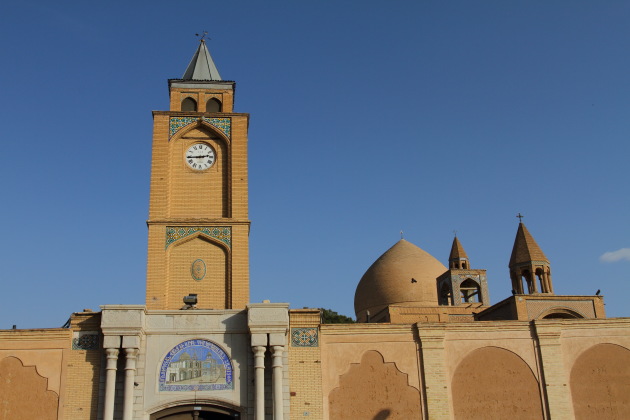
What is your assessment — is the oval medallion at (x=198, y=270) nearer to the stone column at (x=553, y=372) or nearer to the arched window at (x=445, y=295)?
the stone column at (x=553, y=372)

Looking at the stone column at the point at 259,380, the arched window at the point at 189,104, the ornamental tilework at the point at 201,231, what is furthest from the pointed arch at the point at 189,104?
the stone column at the point at 259,380

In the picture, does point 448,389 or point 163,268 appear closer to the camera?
point 448,389

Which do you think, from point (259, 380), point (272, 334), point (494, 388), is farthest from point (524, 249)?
point (259, 380)

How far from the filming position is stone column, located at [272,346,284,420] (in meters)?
17.4

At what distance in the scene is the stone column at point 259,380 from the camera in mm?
17281

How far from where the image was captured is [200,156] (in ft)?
75.0

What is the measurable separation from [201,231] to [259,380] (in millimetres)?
5881

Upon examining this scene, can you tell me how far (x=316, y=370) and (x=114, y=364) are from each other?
5184 millimetres

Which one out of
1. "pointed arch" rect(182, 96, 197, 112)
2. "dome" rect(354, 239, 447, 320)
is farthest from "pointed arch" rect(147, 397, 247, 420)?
"dome" rect(354, 239, 447, 320)

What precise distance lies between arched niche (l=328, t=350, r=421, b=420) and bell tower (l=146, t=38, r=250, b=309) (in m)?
4.12

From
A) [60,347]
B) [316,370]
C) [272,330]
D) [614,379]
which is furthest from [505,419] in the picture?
[60,347]

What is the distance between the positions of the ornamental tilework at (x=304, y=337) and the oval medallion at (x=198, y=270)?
3.94 m

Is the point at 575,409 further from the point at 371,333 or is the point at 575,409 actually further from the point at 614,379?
the point at 371,333

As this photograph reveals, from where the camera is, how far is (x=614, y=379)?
64.5 feet
